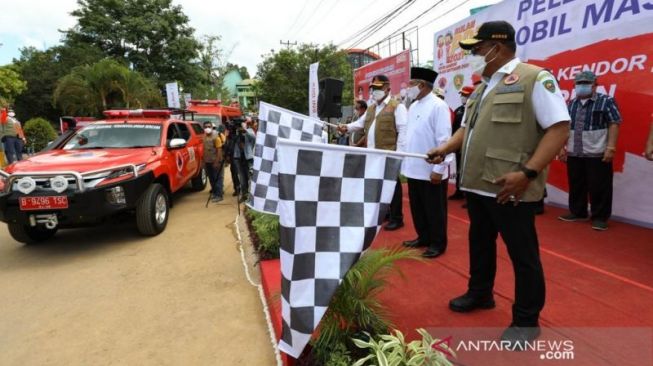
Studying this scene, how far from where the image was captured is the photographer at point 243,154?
24.0ft

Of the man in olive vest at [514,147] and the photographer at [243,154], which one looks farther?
the photographer at [243,154]

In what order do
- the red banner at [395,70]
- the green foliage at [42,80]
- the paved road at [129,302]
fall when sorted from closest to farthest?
the paved road at [129,302]
the red banner at [395,70]
the green foliage at [42,80]

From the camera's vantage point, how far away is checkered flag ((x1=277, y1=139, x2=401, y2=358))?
1690 mm

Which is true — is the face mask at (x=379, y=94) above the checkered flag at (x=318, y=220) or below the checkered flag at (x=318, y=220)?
above

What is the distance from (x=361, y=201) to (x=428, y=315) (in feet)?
3.85

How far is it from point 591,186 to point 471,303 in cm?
275

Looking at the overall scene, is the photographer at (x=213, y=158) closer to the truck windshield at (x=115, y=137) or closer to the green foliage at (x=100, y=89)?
the truck windshield at (x=115, y=137)

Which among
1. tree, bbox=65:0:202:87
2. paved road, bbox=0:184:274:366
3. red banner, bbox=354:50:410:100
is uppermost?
tree, bbox=65:0:202:87

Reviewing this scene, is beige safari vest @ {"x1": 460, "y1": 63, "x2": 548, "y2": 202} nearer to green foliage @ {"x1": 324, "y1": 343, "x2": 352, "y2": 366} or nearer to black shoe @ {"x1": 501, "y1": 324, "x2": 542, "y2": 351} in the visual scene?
black shoe @ {"x1": 501, "y1": 324, "x2": 542, "y2": 351}

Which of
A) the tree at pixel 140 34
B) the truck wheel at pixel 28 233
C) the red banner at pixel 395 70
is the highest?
the tree at pixel 140 34

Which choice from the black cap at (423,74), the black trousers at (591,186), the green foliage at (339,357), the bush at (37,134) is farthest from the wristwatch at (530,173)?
the bush at (37,134)

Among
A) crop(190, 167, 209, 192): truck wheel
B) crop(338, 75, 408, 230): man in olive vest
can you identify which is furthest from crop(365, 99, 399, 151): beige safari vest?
crop(190, 167, 209, 192): truck wheel

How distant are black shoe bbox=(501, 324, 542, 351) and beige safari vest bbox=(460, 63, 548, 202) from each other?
72cm

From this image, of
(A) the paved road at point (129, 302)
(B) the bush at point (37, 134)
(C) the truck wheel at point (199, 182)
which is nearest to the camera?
(A) the paved road at point (129, 302)
